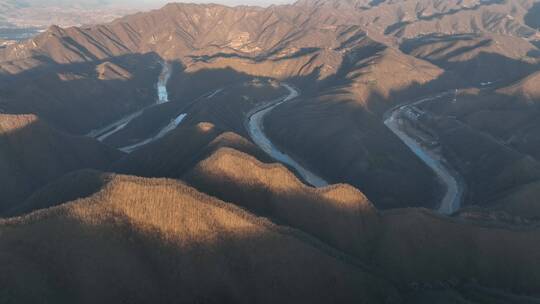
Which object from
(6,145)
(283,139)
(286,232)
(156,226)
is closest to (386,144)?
(283,139)

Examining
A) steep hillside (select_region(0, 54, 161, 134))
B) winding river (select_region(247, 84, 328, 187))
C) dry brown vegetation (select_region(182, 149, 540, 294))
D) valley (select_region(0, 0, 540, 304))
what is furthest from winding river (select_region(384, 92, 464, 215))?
steep hillside (select_region(0, 54, 161, 134))

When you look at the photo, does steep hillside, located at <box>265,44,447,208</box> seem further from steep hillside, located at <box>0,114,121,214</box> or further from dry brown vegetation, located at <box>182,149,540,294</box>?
steep hillside, located at <box>0,114,121,214</box>

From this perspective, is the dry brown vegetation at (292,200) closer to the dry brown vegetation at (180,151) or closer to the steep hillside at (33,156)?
the dry brown vegetation at (180,151)

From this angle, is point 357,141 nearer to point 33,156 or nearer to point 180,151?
point 180,151

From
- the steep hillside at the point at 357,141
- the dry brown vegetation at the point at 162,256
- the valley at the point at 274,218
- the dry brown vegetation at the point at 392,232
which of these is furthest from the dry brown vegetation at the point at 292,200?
the steep hillside at the point at 357,141

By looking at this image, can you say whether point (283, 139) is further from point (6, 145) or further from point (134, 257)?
point (134, 257)

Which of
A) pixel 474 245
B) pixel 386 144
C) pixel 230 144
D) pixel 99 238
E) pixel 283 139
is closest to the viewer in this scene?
pixel 99 238

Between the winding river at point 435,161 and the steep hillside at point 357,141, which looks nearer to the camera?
the winding river at point 435,161
